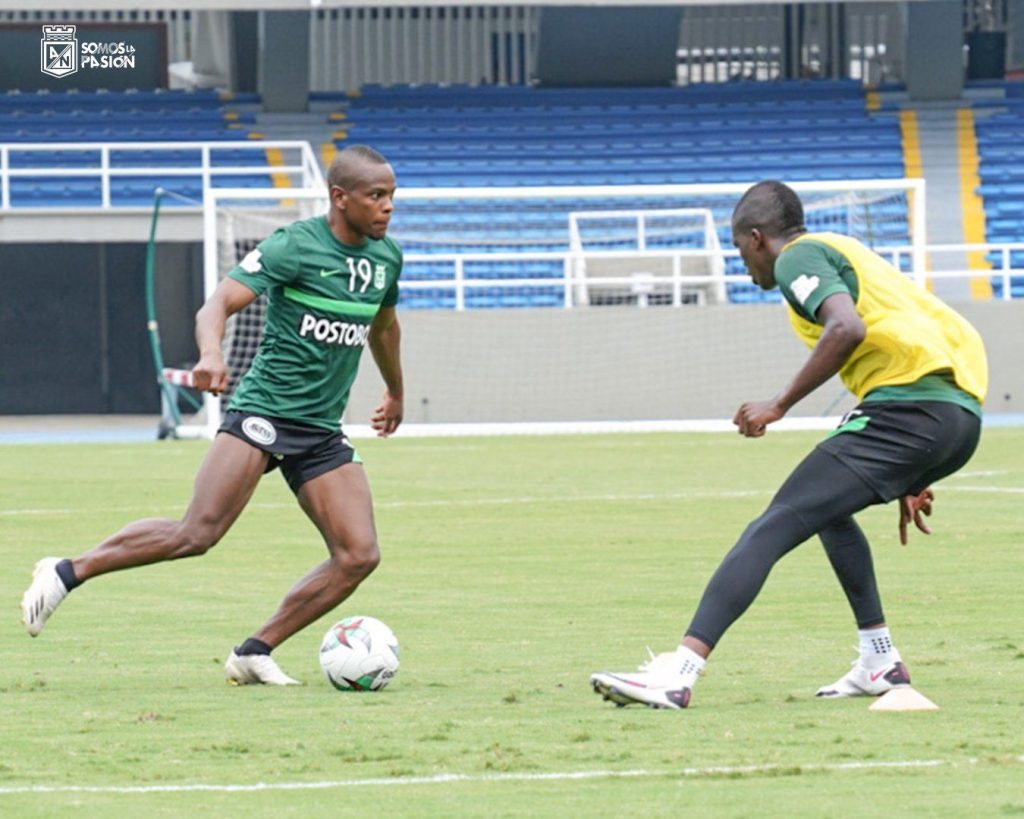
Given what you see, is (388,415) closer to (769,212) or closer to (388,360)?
(388,360)

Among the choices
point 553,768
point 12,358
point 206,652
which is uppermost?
point 553,768

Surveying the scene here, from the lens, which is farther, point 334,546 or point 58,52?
point 58,52

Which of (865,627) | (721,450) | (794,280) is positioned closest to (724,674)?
(865,627)

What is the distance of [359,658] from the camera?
25.1 feet

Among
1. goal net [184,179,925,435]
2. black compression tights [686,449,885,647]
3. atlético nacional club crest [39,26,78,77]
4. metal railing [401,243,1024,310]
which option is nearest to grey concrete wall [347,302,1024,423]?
goal net [184,179,925,435]

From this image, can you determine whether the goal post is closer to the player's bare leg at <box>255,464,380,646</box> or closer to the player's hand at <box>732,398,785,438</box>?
the player's bare leg at <box>255,464,380,646</box>

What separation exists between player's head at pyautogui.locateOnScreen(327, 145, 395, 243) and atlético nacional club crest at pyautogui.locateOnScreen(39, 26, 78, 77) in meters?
32.1

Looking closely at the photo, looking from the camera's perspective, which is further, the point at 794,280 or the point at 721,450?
the point at 721,450

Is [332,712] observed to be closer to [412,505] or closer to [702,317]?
[412,505]

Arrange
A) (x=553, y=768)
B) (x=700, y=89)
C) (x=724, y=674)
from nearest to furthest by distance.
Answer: (x=553, y=768)
(x=724, y=674)
(x=700, y=89)

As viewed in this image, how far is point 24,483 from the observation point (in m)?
19.6

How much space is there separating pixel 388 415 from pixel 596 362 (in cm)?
2061

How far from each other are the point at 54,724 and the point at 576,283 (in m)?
22.0

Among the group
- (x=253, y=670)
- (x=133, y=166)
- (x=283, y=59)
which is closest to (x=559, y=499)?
(x=253, y=670)
